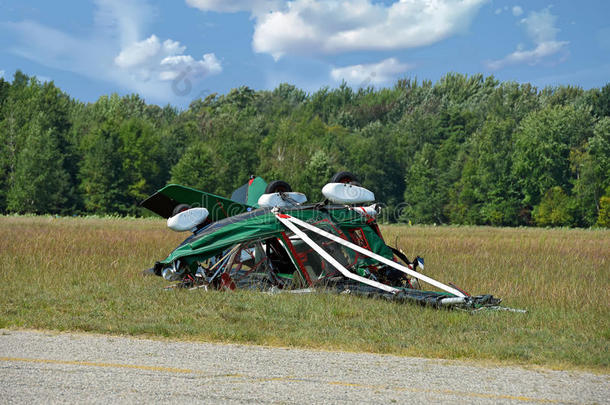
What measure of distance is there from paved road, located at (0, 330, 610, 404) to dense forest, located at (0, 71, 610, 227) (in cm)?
6077

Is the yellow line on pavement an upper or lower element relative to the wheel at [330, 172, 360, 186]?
lower

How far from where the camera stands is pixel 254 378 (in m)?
5.93

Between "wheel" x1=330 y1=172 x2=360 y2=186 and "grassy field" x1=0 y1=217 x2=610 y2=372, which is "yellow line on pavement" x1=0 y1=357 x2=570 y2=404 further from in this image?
"wheel" x1=330 y1=172 x2=360 y2=186

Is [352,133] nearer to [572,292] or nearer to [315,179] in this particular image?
[315,179]

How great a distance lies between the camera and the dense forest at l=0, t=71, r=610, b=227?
223 ft

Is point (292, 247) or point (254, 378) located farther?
point (292, 247)

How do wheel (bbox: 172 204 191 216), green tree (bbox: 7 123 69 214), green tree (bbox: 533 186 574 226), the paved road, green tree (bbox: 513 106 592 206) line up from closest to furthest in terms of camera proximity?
the paved road → wheel (bbox: 172 204 191 216) → green tree (bbox: 533 186 574 226) → green tree (bbox: 513 106 592 206) → green tree (bbox: 7 123 69 214)

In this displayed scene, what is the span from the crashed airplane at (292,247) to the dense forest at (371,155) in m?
55.8

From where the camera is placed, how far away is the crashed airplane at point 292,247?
11.1 metres

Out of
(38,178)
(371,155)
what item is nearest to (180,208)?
(38,178)

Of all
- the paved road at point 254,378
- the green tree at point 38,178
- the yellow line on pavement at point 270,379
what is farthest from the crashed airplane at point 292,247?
the green tree at point 38,178

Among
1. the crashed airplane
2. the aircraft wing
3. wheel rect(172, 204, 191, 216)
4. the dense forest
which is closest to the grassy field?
the crashed airplane

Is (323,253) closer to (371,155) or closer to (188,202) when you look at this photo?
(188,202)

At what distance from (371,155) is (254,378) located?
3159 inches
